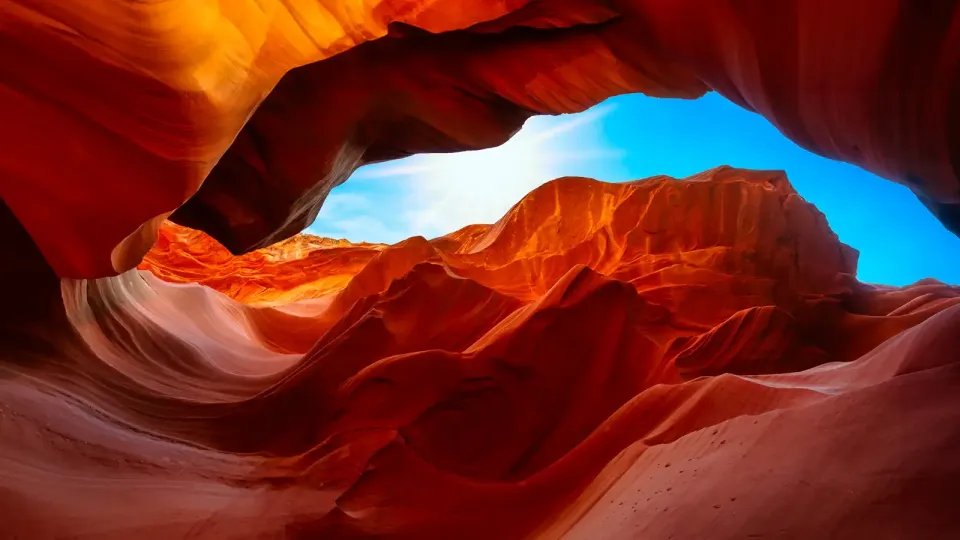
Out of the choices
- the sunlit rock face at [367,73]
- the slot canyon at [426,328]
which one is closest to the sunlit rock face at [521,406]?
the slot canyon at [426,328]

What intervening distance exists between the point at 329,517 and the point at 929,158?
362 cm

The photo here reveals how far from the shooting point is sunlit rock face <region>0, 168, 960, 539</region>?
91.6 inches

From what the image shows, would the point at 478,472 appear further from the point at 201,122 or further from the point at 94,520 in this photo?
the point at 201,122

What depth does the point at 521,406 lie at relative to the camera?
4.75 meters

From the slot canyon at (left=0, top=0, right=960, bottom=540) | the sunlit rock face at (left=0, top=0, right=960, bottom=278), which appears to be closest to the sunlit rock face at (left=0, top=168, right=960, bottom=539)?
the slot canyon at (left=0, top=0, right=960, bottom=540)

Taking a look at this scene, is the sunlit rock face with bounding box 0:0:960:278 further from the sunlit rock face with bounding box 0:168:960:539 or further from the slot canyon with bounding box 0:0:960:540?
the sunlit rock face with bounding box 0:168:960:539

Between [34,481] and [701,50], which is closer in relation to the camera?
[34,481]

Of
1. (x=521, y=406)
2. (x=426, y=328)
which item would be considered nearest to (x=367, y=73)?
(x=426, y=328)

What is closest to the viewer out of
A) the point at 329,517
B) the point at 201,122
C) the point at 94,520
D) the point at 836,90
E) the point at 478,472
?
the point at 836,90

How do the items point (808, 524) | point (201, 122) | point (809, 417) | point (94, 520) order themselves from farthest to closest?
point (201, 122)
point (94, 520)
point (809, 417)
point (808, 524)

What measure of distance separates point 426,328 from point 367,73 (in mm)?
2488

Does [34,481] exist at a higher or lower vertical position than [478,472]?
lower

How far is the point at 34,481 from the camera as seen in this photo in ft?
10.1

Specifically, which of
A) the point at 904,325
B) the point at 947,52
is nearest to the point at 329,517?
the point at 947,52
